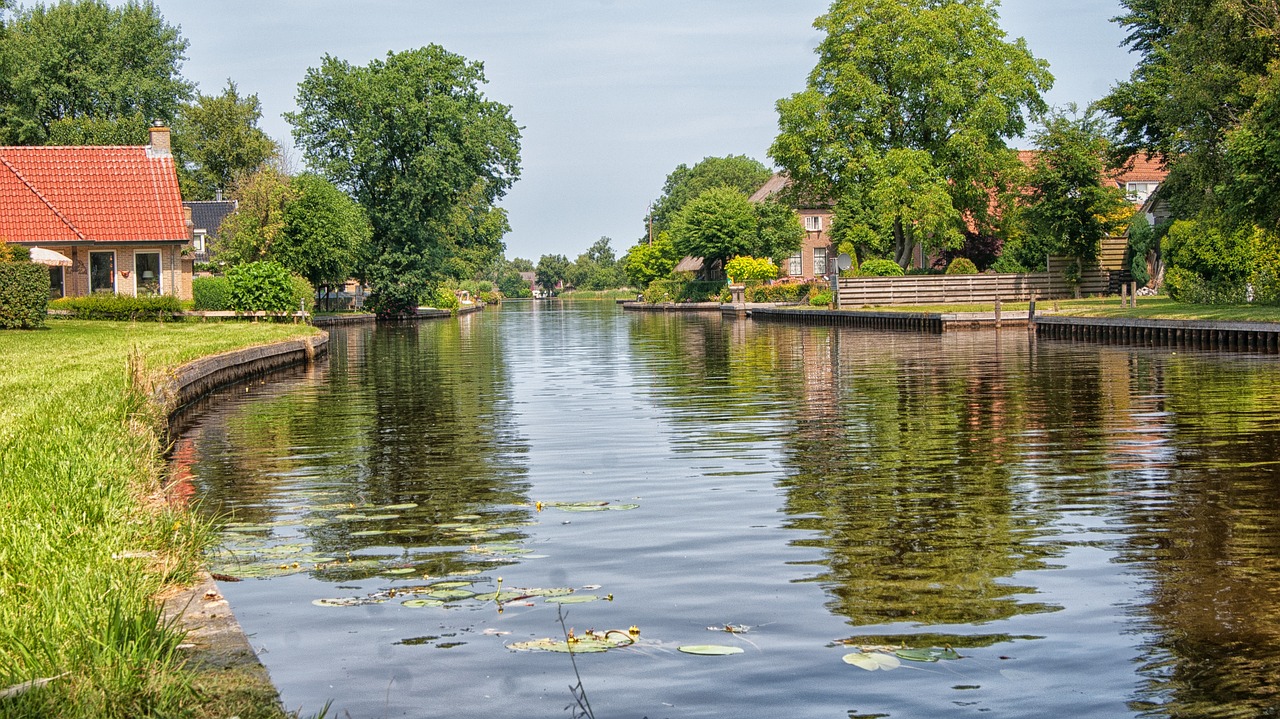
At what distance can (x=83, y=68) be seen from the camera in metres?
83.5

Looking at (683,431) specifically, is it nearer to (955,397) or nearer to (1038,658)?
(955,397)

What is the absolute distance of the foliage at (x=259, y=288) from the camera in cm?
5181

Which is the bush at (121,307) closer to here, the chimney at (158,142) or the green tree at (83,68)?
the chimney at (158,142)

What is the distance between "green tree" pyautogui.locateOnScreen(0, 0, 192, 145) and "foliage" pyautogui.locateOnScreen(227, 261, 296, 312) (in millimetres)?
36289

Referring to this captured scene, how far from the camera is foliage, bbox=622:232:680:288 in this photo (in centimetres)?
13125

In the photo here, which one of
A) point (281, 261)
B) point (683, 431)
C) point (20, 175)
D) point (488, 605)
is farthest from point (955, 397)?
point (281, 261)

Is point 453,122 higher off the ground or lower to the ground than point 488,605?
higher

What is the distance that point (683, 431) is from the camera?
61.0ft

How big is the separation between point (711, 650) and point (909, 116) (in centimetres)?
6441

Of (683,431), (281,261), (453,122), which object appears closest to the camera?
(683,431)

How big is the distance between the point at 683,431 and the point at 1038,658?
11.7 metres

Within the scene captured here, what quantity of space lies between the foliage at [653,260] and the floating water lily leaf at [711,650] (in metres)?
121

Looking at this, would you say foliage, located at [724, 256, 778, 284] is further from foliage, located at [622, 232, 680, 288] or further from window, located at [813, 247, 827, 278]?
foliage, located at [622, 232, 680, 288]

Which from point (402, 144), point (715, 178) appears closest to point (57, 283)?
point (402, 144)
